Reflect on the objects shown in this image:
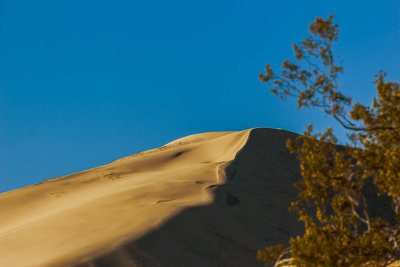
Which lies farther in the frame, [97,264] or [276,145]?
[276,145]

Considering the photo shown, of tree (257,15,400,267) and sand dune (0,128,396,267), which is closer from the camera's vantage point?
tree (257,15,400,267)

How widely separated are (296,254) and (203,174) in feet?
39.4

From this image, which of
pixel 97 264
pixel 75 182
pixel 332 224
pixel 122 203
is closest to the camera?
pixel 332 224

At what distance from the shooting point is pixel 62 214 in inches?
590

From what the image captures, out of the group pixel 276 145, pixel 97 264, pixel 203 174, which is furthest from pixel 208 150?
pixel 97 264

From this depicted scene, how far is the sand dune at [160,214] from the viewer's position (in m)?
11.7

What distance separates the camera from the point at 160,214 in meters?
13.7

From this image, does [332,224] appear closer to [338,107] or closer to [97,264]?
[338,107]

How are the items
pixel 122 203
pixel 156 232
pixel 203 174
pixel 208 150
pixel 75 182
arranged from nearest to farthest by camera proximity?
pixel 156 232, pixel 122 203, pixel 203 174, pixel 75 182, pixel 208 150

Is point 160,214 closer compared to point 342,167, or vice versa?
point 342,167

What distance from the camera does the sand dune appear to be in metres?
11.7

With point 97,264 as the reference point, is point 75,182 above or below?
above

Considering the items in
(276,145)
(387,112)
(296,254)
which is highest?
(276,145)

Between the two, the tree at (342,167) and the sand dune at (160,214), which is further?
the sand dune at (160,214)
